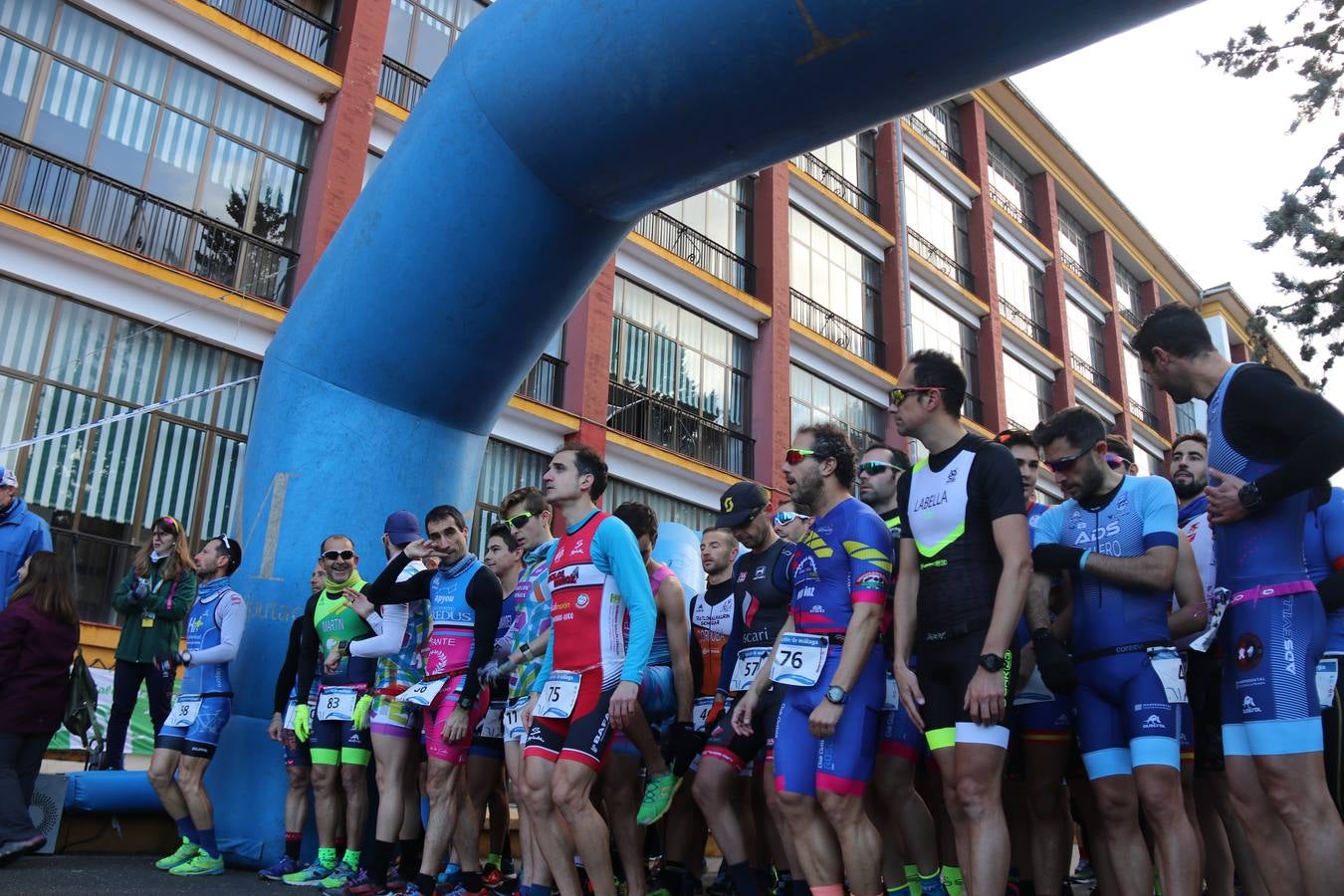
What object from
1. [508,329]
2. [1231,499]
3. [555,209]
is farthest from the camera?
[508,329]

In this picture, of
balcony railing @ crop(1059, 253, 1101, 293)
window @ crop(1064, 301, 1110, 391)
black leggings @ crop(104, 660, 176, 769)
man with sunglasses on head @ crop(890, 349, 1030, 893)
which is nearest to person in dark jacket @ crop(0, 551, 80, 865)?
black leggings @ crop(104, 660, 176, 769)

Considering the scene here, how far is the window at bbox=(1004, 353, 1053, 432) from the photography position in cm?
2891

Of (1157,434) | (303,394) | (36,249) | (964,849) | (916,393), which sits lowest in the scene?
(964,849)

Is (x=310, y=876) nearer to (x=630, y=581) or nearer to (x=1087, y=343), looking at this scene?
(x=630, y=581)

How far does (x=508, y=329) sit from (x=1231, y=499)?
4.13 meters

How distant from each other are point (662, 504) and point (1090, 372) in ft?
66.1

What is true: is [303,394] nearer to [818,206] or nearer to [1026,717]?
[1026,717]

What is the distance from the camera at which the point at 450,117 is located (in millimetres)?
6090

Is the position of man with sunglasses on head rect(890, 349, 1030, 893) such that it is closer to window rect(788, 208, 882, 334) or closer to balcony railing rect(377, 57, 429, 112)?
balcony railing rect(377, 57, 429, 112)

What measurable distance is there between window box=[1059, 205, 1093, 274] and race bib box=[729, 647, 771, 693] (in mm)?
31026

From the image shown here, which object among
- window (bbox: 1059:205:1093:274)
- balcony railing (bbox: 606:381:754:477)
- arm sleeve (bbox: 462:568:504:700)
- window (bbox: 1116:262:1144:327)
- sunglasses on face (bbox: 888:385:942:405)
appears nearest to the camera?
sunglasses on face (bbox: 888:385:942:405)

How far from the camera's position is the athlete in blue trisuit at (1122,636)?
11.6 ft

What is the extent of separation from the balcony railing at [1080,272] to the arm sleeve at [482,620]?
30.1m

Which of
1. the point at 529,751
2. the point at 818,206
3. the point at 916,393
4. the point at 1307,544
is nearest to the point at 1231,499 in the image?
the point at 1307,544
